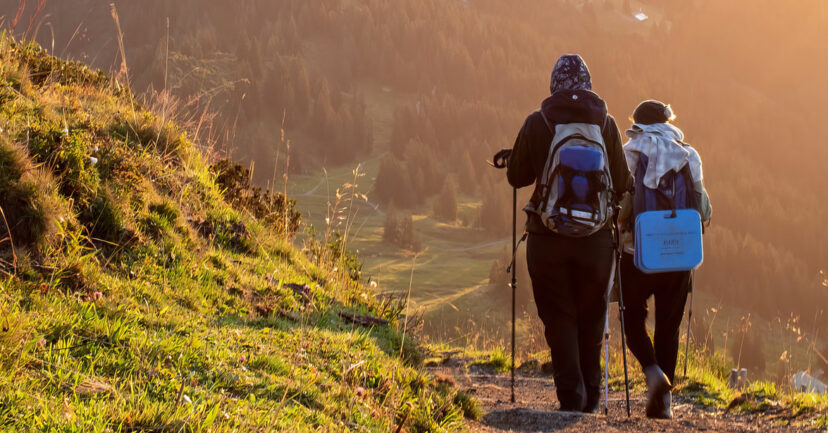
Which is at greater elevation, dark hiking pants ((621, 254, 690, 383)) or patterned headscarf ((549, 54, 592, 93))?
patterned headscarf ((549, 54, 592, 93))

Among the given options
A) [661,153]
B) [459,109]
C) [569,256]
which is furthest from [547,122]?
[459,109]

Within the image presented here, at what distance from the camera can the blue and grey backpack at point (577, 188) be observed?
14.7ft

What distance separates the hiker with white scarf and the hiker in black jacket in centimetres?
64

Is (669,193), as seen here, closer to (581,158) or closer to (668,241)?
(668,241)

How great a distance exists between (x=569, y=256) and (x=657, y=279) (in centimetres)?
128

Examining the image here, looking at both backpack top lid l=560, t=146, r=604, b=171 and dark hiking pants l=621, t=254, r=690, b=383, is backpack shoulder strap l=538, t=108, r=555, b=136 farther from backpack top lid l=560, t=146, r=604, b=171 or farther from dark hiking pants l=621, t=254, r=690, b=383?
dark hiking pants l=621, t=254, r=690, b=383

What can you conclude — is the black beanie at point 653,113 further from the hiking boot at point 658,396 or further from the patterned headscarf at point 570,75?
the hiking boot at point 658,396

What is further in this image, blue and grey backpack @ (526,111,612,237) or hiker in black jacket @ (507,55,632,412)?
hiker in black jacket @ (507,55,632,412)

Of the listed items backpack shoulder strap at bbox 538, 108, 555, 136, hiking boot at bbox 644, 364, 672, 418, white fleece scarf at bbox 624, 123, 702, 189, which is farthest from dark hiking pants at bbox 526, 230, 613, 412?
white fleece scarf at bbox 624, 123, 702, 189

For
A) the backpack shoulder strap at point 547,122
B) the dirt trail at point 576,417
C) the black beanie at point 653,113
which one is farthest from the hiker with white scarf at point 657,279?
the backpack shoulder strap at point 547,122

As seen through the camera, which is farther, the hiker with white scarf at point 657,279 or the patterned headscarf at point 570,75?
the hiker with white scarf at point 657,279

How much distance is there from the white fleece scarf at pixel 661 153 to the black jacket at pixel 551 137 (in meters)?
0.60

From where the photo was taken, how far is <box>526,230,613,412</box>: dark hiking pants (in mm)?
4680

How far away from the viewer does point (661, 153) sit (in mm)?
5434
